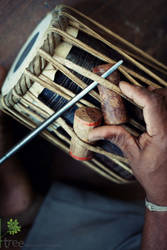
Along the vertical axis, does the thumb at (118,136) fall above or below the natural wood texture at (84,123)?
below

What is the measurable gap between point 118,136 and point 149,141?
9cm

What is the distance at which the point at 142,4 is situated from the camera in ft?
3.91

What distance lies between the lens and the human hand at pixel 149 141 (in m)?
0.62

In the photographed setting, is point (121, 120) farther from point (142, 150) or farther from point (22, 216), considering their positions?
point (22, 216)

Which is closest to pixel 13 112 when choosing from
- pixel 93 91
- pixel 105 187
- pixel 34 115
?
pixel 34 115

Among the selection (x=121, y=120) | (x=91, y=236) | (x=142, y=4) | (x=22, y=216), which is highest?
(x=142, y=4)

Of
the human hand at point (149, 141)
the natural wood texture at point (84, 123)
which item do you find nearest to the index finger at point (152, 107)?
the human hand at point (149, 141)

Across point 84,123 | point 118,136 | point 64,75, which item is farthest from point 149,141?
point 64,75

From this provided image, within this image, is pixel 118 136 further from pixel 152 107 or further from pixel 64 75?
pixel 64 75

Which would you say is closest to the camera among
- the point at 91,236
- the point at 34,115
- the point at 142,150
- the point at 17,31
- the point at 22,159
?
the point at 142,150

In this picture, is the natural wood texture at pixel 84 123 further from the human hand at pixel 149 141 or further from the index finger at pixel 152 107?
the index finger at pixel 152 107

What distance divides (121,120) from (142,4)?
85 cm

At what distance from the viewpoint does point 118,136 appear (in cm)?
67

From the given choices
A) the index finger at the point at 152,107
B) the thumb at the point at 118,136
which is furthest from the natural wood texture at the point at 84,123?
the index finger at the point at 152,107
